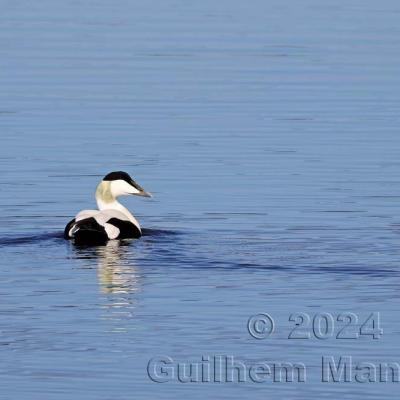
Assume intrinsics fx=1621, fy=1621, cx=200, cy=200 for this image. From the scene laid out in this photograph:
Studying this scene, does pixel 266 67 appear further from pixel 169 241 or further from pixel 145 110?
pixel 169 241

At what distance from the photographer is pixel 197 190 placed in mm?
16719

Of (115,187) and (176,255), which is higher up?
(115,187)

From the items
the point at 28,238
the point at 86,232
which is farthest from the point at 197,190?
the point at 28,238

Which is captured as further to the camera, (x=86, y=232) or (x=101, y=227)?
(x=101, y=227)

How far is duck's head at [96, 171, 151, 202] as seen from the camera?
1567 cm

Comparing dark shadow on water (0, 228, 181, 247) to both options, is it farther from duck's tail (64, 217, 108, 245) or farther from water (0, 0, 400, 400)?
duck's tail (64, 217, 108, 245)

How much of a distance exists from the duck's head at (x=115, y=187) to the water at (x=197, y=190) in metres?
0.36

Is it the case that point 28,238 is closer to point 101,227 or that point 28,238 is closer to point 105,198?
point 101,227

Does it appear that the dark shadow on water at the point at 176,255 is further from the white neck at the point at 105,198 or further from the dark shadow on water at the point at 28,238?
the white neck at the point at 105,198

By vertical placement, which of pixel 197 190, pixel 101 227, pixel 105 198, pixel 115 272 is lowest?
pixel 115 272

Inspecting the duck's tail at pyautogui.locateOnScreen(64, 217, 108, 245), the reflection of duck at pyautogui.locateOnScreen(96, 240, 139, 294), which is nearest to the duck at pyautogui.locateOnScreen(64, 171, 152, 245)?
the duck's tail at pyautogui.locateOnScreen(64, 217, 108, 245)

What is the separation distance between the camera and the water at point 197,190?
1098 centimetres

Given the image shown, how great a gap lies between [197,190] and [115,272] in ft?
12.0

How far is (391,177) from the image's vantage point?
1739 cm
